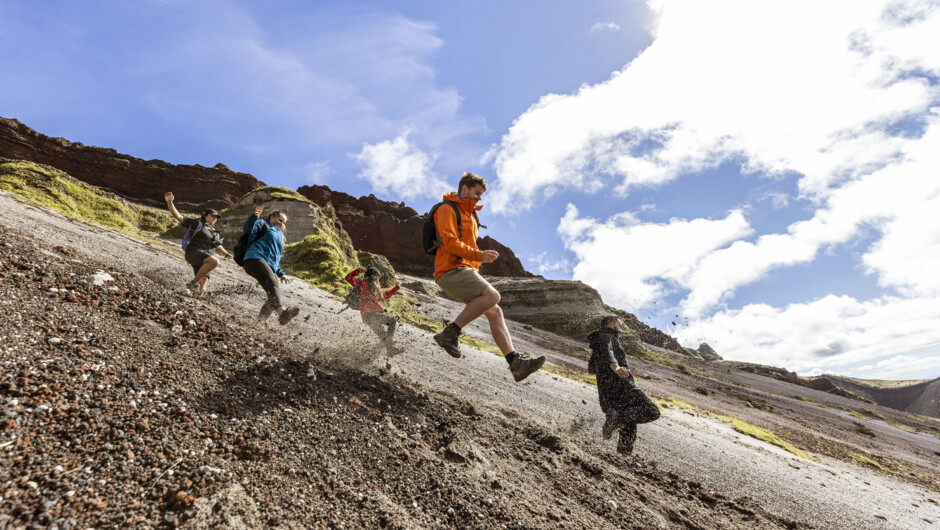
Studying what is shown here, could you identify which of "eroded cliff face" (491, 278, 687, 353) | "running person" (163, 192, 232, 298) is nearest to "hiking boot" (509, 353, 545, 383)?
"running person" (163, 192, 232, 298)

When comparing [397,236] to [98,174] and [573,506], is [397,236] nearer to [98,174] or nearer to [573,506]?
[98,174]

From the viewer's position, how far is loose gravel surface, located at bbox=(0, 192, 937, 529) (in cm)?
216

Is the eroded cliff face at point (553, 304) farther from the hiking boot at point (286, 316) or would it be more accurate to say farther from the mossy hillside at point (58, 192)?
the hiking boot at point (286, 316)

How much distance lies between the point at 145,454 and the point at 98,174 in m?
100

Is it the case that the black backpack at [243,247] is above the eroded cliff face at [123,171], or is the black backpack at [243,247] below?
below

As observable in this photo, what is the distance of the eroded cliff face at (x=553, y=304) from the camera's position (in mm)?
52291

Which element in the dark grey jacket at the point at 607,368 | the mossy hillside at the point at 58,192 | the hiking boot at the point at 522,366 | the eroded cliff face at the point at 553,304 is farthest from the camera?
the eroded cliff face at the point at 553,304

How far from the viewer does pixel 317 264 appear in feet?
72.8

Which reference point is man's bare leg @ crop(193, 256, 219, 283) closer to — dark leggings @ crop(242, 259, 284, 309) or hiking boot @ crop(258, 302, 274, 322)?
dark leggings @ crop(242, 259, 284, 309)

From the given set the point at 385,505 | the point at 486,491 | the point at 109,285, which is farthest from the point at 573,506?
the point at 109,285

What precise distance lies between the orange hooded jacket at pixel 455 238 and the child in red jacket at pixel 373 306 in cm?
349

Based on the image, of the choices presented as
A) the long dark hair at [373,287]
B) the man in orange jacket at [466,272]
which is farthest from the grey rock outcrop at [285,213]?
the man in orange jacket at [466,272]

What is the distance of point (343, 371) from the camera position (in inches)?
195

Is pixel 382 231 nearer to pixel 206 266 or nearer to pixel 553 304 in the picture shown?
pixel 553 304
